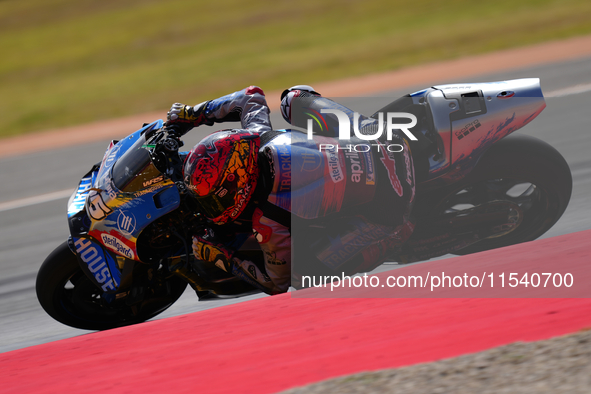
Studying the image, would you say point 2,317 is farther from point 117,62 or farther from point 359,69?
point 117,62

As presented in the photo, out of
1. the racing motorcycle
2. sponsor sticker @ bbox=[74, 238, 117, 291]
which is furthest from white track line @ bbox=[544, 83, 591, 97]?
sponsor sticker @ bbox=[74, 238, 117, 291]

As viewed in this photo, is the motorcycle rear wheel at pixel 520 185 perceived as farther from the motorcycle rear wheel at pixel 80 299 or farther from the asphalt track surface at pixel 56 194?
the motorcycle rear wheel at pixel 80 299

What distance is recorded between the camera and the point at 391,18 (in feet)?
68.9

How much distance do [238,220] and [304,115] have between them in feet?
2.62

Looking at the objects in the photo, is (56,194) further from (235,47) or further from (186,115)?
(235,47)

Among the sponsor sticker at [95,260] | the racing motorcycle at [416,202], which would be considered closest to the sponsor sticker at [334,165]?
the racing motorcycle at [416,202]

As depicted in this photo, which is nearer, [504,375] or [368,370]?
[504,375]

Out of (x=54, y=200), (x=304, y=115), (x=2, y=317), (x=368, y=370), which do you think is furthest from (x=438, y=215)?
(x=54, y=200)

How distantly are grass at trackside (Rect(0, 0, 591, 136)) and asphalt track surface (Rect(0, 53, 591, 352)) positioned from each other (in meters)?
3.63

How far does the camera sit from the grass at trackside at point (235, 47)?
45.3 ft

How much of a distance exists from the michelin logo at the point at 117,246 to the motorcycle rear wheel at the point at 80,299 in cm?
33

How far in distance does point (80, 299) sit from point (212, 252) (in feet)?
3.41

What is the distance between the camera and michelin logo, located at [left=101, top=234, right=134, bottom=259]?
3.48 meters

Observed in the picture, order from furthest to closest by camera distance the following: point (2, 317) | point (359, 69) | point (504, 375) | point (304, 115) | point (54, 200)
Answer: point (359, 69)
point (54, 200)
point (2, 317)
point (304, 115)
point (504, 375)
